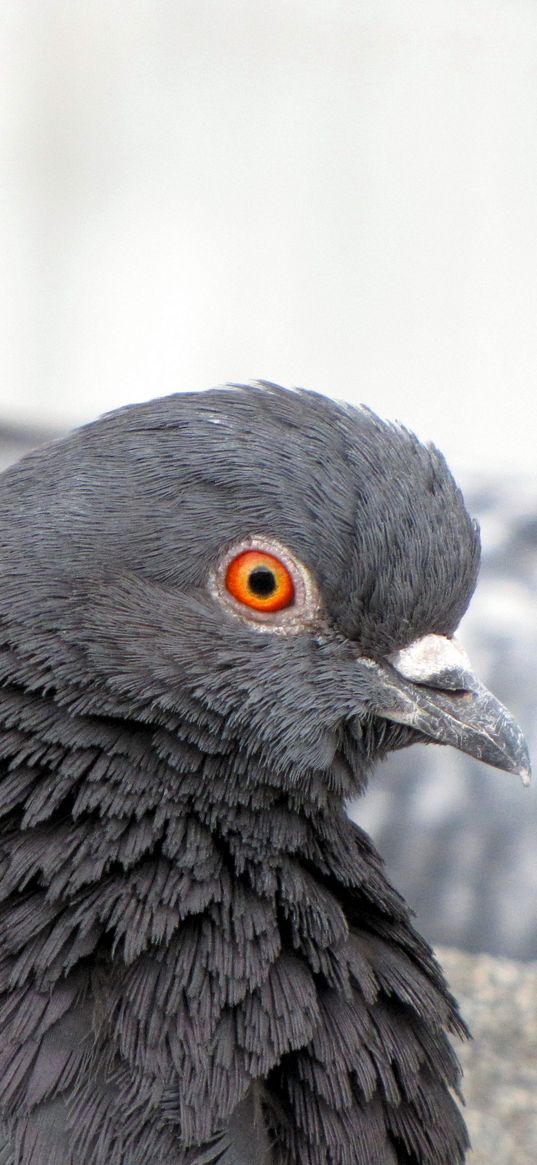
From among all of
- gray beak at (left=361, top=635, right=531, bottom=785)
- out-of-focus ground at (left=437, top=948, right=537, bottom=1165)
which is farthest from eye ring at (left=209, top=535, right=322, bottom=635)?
out-of-focus ground at (left=437, top=948, right=537, bottom=1165)

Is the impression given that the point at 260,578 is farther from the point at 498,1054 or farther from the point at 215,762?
the point at 498,1054

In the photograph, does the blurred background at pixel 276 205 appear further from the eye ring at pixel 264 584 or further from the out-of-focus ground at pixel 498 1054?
the eye ring at pixel 264 584

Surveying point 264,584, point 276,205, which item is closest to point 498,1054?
point 264,584

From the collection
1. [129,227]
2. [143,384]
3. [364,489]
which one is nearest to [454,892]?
[364,489]

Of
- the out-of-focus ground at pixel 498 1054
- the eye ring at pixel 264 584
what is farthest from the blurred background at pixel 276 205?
the eye ring at pixel 264 584

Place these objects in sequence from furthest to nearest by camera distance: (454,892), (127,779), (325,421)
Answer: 1. (454,892)
2. (325,421)
3. (127,779)

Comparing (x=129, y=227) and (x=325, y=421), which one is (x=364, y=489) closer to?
(x=325, y=421)
